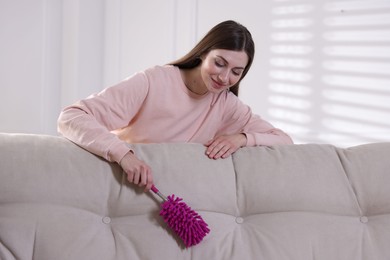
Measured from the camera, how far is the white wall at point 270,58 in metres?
2.62

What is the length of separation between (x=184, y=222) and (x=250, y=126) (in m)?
0.58

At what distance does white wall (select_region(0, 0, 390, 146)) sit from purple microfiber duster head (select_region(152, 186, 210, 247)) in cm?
150

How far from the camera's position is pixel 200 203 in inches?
55.6

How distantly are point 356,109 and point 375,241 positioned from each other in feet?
4.29

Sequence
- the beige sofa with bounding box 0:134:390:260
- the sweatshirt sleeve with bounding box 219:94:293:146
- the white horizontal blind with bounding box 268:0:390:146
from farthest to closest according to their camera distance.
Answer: the white horizontal blind with bounding box 268:0:390:146, the sweatshirt sleeve with bounding box 219:94:293:146, the beige sofa with bounding box 0:134:390:260

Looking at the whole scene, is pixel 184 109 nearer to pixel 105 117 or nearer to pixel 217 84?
pixel 217 84

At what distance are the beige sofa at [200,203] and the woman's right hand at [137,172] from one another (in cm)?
3

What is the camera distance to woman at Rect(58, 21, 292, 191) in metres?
1.48

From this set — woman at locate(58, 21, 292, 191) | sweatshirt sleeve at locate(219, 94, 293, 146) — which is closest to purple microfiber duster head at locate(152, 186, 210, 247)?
woman at locate(58, 21, 292, 191)

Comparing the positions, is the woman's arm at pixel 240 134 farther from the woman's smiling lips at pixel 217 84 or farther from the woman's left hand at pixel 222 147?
the woman's smiling lips at pixel 217 84

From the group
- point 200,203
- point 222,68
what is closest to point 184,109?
point 222,68

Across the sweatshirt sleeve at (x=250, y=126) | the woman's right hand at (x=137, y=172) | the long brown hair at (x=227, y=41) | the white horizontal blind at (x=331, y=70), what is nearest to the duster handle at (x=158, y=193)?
the woman's right hand at (x=137, y=172)

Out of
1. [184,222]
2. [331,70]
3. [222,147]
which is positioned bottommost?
[184,222]

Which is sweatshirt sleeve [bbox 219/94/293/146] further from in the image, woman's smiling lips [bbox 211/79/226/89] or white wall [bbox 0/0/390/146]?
white wall [bbox 0/0/390/146]
